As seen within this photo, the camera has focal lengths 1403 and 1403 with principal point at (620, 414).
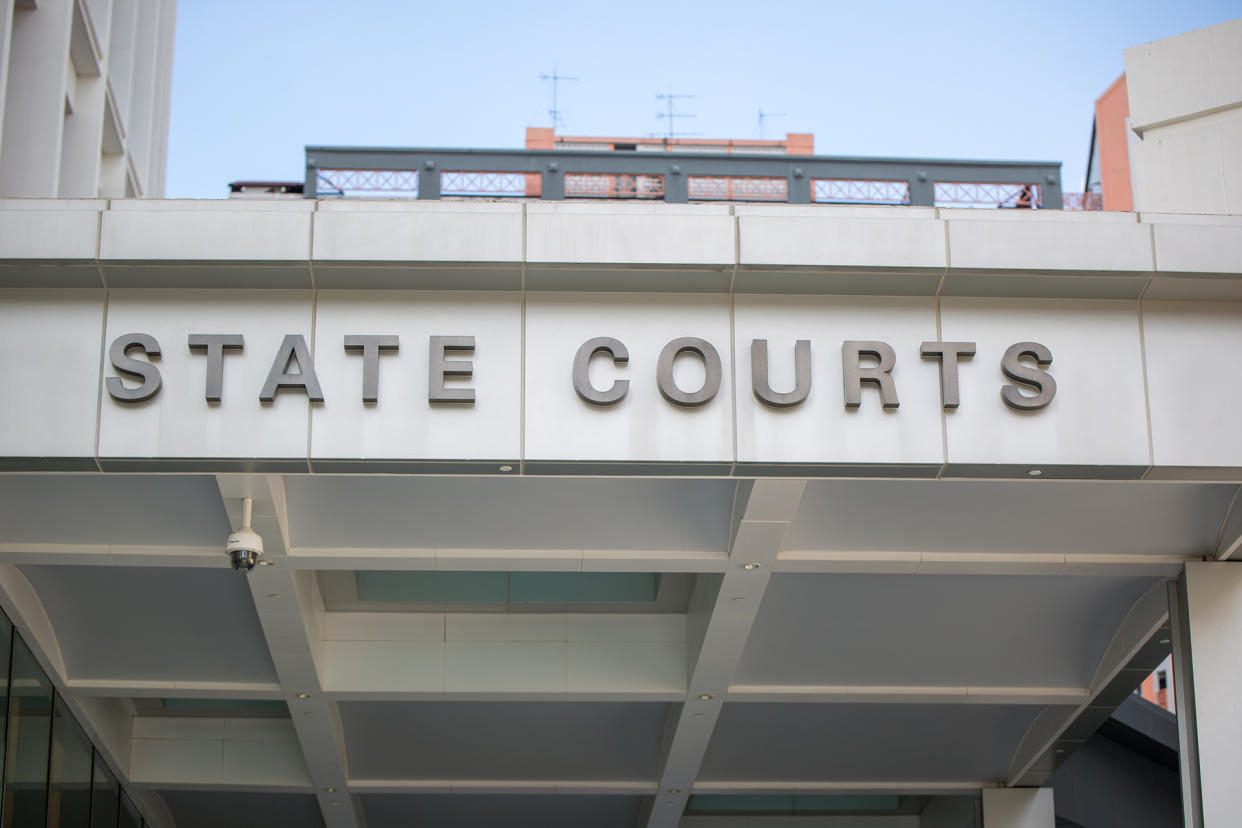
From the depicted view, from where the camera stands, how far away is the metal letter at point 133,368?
1295cm

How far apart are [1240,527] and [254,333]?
10.5 metres

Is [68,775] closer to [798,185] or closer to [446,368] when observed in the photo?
[446,368]

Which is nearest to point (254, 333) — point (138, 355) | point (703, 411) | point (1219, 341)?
point (138, 355)

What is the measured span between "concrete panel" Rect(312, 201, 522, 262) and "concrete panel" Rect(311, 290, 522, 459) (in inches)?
21.9

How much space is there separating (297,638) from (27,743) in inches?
165

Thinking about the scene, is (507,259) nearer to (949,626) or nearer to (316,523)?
(316,523)

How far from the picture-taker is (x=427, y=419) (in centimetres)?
1305

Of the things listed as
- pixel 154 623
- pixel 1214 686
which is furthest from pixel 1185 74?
pixel 154 623

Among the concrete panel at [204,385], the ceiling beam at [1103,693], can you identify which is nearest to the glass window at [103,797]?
the concrete panel at [204,385]

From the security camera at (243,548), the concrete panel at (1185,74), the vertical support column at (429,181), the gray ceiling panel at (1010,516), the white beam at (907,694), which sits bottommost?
the white beam at (907,694)

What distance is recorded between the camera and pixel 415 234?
1302 centimetres

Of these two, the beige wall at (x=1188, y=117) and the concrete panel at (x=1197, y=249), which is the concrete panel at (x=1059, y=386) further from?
the beige wall at (x=1188, y=117)

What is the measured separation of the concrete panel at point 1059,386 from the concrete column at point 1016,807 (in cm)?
1314

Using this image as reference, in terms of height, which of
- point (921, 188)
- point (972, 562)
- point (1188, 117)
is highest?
point (921, 188)
